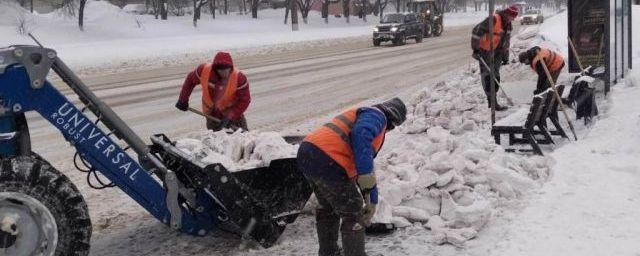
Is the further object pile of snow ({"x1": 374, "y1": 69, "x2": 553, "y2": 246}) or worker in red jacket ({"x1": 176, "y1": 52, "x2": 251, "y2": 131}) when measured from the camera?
worker in red jacket ({"x1": 176, "y1": 52, "x2": 251, "y2": 131})

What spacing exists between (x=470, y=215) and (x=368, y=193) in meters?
1.22

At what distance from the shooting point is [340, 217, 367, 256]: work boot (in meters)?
4.27

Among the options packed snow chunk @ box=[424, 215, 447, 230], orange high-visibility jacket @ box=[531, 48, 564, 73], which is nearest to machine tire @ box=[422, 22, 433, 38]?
orange high-visibility jacket @ box=[531, 48, 564, 73]

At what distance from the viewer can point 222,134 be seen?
5.69 meters

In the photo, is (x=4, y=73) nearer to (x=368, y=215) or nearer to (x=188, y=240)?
(x=188, y=240)

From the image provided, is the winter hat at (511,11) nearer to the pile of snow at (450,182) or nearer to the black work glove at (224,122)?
the pile of snow at (450,182)

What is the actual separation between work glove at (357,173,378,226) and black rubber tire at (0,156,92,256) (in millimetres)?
1692

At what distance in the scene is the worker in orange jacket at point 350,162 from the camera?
154 inches

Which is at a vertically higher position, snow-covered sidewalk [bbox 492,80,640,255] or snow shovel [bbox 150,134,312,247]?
snow shovel [bbox 150,134,312,247]

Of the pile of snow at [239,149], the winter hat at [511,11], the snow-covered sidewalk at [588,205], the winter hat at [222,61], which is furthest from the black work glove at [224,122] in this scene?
the winter hat at [511,11]

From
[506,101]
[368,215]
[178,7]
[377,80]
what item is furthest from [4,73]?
[178,7]

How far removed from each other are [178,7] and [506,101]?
6134 cm

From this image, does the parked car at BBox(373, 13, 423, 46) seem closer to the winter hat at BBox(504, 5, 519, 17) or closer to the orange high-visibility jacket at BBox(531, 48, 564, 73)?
the winter hat at BBox(504, 5, 519, 17)

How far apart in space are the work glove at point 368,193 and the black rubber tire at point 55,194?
5.55 feet
